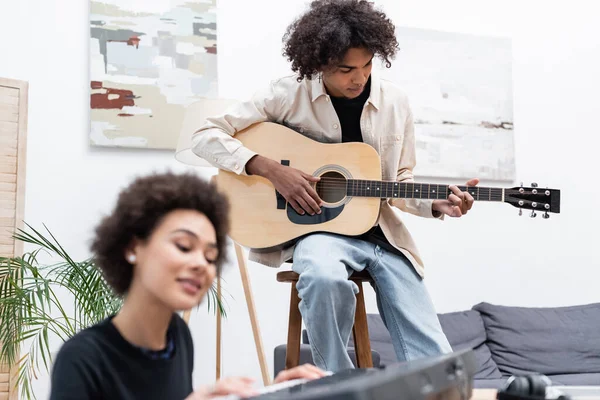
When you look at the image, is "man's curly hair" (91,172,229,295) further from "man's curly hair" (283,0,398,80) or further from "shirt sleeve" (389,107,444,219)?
"shirt sleeve" (389,107,444,219)

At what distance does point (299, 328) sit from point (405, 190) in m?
0.57

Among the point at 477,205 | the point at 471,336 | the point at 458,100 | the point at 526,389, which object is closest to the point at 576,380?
the point at 471,336

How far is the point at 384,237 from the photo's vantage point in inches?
92.6

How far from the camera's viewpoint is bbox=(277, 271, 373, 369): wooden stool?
228 cm

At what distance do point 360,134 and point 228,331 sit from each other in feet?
4.64

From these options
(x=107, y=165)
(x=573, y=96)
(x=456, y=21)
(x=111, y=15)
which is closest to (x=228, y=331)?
(x=107, y=165)

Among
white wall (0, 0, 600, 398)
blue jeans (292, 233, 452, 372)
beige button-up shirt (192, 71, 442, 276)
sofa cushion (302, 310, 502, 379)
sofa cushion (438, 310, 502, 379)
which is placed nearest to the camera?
blue jeans (292, 233, 452, 372)

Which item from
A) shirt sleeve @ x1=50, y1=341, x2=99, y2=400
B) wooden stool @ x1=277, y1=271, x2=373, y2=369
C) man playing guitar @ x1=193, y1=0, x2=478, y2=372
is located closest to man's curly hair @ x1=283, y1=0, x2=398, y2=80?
man playing guitar @ x1=193, y1=0, x2=478, y2=372

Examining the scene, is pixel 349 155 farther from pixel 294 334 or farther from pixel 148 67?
pixel 148 67

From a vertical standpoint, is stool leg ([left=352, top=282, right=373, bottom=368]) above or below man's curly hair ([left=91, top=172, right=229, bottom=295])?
below

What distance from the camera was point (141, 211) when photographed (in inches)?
44.2

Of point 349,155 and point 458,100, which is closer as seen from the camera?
point 349,155

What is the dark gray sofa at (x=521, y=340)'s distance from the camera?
3465 mm

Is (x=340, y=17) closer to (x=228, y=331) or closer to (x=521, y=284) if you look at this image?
(x=228, y=331)
